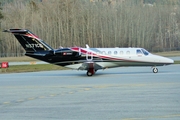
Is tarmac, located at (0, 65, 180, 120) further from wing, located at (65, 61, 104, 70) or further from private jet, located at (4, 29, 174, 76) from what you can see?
private jet, located at (4, 29, 174, 76)

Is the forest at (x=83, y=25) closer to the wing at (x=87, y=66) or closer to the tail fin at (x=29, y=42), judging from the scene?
the tail fin at (x=29, y=42)

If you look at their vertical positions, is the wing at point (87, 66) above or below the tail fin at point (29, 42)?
below

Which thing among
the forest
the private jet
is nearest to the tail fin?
the private jet

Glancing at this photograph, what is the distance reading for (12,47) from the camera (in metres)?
78.1

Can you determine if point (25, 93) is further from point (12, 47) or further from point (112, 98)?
point (12, 47)

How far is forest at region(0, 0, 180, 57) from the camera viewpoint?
73.8 metres

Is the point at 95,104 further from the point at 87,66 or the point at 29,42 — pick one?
the point at 29,42

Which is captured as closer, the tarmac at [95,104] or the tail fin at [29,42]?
the tarmac at [95,104]

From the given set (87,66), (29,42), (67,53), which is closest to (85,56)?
(87,66)

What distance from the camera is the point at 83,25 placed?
240 ft

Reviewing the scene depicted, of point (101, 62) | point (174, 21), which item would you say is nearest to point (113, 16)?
point (174, 21)

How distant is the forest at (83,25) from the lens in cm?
7375

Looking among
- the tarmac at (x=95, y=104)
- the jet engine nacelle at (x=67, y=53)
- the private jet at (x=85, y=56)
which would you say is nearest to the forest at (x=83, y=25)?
the private jet at (x=85, y=56)

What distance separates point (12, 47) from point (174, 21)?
129ft
